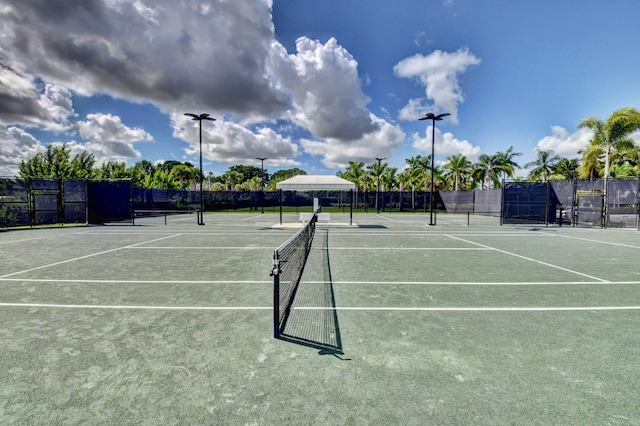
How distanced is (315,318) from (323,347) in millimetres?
985

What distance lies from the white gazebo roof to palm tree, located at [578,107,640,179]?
27433mm

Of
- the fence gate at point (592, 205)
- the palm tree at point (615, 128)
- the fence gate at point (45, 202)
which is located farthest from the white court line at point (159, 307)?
the palm tree at point (615, 128)

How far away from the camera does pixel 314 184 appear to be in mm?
19062

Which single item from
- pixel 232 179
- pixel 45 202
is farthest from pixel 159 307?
pixel 232 179

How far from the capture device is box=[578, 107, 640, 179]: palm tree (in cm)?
2927

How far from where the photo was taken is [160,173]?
44188mm

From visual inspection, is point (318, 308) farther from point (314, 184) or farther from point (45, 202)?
point (45, 202)

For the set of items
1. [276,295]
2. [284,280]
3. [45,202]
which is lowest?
[284,280]

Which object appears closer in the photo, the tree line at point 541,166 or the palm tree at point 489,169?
the tree line at point 541,166

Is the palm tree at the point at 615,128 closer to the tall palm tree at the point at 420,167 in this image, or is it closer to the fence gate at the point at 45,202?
the tall palm tree at the point at 420,167

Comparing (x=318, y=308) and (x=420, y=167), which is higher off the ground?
(x=420, y=167)

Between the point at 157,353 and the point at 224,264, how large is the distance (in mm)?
5181

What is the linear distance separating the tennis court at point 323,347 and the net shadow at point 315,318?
3 cm

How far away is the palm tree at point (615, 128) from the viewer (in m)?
29.3
